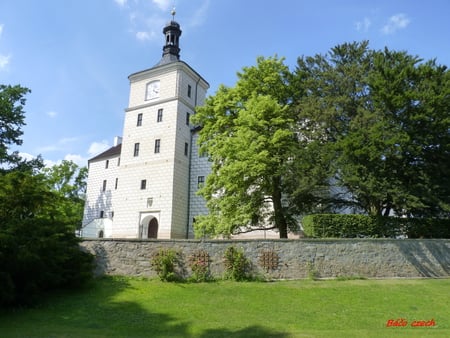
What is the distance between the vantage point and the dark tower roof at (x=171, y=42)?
35.4 m

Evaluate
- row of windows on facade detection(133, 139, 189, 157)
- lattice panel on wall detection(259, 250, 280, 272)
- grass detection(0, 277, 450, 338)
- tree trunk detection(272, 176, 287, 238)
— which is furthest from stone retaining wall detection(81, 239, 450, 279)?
row of windows on facade detection(133, 139, 189, 157)

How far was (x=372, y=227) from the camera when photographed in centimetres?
1812

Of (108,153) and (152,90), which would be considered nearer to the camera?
(152,90)

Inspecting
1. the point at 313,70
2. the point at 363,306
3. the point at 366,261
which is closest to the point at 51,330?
the point at 363,306

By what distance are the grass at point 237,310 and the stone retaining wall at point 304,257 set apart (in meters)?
0.71

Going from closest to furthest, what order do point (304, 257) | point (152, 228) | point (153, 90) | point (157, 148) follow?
point (304, 257) → point (152, 228) → point (157, 148) → point (153, 90)

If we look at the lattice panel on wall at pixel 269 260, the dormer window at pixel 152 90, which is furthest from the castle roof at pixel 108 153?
the lattice panel on wall at pixel 269 260

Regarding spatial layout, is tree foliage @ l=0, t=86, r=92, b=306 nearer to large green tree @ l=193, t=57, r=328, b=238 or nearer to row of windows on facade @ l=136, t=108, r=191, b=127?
large green tree @ l=193, t=57, r=328, b=238

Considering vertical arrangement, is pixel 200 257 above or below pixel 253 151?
below

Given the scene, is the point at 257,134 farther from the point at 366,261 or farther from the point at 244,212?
the point at 366,261

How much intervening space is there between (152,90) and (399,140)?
23840 mm

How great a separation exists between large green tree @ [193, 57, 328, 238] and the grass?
21.6ft

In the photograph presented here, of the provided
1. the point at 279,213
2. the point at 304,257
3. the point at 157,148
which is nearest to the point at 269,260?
the point at 304,257

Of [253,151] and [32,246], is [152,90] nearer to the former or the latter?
[253,151]
